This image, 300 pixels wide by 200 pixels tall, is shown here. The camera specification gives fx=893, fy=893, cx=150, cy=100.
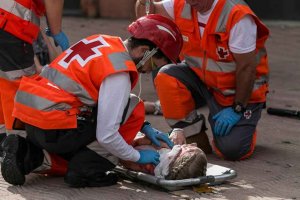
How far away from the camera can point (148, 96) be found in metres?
7.31

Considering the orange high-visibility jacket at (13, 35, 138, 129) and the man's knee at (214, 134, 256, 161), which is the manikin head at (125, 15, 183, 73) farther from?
the man's knee at (214, 134, 256, 161)

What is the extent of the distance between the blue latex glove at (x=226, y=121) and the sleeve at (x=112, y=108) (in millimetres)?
1034

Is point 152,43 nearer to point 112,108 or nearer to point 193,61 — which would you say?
point 112,108

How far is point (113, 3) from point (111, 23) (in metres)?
0.39

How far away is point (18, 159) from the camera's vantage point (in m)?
4.70

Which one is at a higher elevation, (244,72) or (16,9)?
(16,9)

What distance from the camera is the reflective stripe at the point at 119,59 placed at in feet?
14.8

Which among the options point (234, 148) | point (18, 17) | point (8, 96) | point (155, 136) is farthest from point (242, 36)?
point (8, 96)

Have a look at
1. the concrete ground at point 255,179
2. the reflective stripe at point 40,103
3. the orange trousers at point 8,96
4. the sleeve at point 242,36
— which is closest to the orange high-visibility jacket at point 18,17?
the orange trousers at point 8,96

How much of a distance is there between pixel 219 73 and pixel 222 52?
0.46 feet

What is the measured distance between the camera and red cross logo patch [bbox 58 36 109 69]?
183 inches

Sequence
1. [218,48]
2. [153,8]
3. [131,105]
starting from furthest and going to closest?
[153,8]
[218,48]
[131,105]

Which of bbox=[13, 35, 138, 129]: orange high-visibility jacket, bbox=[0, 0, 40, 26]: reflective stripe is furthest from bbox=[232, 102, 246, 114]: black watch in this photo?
bbox=[0, 0, 40, 26]: reflective stripe

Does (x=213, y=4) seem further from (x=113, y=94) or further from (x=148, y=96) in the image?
(x=148, y=96)
